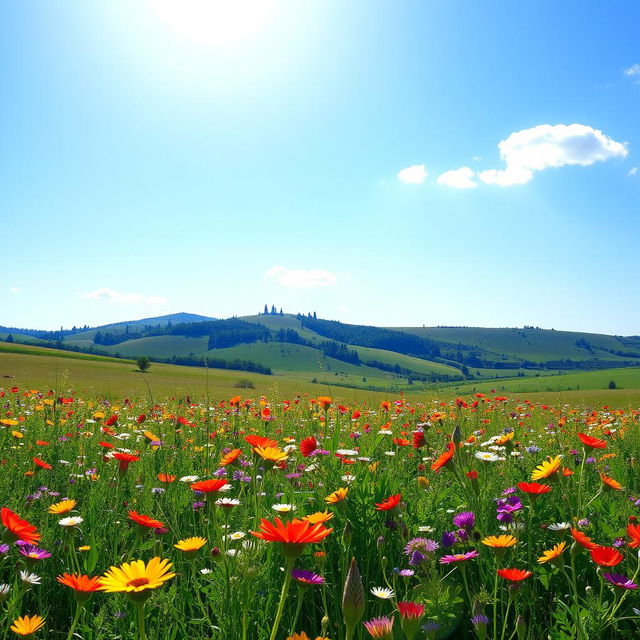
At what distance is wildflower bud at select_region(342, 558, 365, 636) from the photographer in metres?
1.13

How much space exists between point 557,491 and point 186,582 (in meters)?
2.37

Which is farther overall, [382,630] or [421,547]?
[421,547]

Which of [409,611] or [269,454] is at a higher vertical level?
[269,454]

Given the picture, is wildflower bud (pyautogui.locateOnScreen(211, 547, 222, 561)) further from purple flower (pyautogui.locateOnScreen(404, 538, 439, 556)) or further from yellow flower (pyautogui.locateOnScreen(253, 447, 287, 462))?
purple flower (pyautogui.locateOnScreen(404, 538, 439, 556))

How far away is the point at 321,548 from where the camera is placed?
2.35 m

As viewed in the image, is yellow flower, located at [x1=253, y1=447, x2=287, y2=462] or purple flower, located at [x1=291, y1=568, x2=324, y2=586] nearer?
purple flower, located at [x1=291, y1=568, x2=324, y2=586]

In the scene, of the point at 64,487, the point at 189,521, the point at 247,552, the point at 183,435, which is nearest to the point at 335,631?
the point at 247,552

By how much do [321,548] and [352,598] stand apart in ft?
4.21

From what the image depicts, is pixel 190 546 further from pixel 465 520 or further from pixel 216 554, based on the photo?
pixel 465 520

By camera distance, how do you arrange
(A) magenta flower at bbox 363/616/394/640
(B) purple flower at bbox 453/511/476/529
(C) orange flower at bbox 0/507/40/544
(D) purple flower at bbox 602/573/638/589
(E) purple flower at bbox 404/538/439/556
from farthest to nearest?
(B) purple flower at bbox 453/511/476/529
(E) purple flower at bbox 404/538/439/556
(D) purple flower at bbox 602/573/638/589
(C) orange flower at bbox 0/507/40/544
(A) magenta flower at bbox 363/616/394/640

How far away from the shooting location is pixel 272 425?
241 inches

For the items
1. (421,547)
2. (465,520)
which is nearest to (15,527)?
(421,547)

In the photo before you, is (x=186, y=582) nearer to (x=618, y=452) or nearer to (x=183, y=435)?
(x=183, y=435)

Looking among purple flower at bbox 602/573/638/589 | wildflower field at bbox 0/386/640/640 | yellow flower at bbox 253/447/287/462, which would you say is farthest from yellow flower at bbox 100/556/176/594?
purple flower at bbox 602/573/638/589
